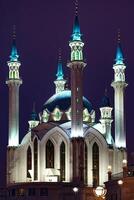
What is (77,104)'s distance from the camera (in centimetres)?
5166

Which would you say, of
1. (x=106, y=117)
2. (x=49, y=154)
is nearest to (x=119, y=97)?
(x=106, y=117)

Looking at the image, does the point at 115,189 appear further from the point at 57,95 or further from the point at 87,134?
the point at 57,95

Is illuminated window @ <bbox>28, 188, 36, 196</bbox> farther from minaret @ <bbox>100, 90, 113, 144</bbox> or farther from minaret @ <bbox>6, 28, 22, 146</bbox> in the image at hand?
minaret @ <bbox>100, 90, 113, 144</bbox>

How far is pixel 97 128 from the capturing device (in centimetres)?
5781

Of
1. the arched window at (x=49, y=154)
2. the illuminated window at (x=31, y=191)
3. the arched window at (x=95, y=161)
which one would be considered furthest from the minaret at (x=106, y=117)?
the illuminated window at (x=31, y=191)

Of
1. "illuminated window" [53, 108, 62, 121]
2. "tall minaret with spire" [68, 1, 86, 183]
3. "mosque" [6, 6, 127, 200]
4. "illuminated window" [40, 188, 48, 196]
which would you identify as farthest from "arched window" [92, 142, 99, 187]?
"illuminated window" [53, 108, 62, 121]

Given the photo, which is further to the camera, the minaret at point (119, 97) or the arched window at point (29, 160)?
the minaret at point (119, 97)

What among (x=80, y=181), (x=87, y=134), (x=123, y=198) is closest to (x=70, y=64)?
(x=87, y=134)

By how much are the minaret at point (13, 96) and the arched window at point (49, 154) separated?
331 centimetres

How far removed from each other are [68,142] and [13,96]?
713 centimetres

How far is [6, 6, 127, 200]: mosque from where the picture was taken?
168ft

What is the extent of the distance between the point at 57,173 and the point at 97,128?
667cm

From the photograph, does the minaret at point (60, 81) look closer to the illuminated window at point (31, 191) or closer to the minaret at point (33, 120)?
the minaret at point (33, 120)

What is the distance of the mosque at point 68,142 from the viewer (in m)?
51.3
